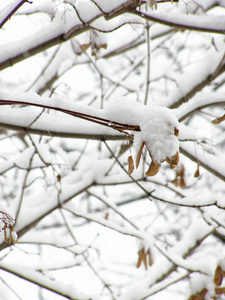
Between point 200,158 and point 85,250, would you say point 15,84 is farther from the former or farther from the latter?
point 200,158

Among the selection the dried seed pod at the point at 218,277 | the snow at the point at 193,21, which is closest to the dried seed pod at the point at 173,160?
the snow at the point at 193,21

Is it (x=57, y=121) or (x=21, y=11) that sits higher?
(x=21, y=11)

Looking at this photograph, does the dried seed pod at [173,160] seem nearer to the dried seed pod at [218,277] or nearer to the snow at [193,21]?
the snow at [193,21]

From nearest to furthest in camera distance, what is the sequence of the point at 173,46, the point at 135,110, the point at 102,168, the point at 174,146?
the point at 174,146
the point at 135,110
the point at 102,168
the point at 173,46

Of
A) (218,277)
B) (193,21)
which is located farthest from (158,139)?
(218,277)

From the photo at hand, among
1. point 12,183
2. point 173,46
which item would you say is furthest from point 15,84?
point 173,46

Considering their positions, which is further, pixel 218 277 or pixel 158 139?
pixel 218 277

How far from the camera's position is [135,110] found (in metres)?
1.09

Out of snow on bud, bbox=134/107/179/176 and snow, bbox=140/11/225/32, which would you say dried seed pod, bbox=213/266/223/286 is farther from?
snow, bbox=140/11/225/32

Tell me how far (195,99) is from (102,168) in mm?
740

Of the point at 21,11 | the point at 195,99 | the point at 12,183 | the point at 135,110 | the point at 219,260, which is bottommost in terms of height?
the point at 219,260

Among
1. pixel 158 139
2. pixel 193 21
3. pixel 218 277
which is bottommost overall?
pixel 218 277

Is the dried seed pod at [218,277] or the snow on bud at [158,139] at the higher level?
the snow on bud at [158,139]

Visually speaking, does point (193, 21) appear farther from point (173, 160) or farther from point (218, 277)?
point (218, 277)
